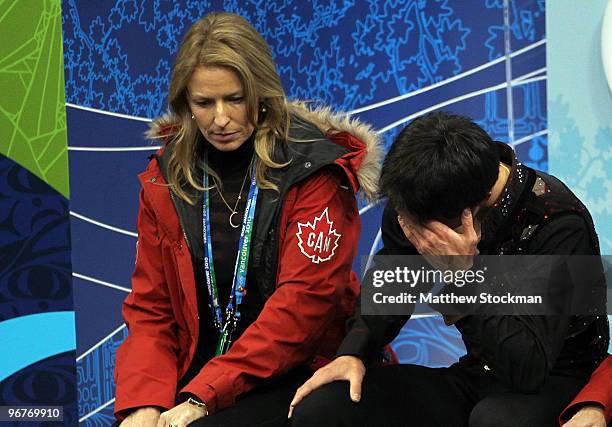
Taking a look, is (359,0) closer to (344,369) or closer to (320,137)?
(320,137)

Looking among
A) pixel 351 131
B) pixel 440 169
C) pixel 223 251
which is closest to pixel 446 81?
pixel 351 131

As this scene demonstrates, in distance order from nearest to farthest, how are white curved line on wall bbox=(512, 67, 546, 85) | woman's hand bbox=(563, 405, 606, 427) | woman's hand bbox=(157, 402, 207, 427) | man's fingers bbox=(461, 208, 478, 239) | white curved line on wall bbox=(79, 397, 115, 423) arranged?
1. woman's hand bbox=(563, 405, 606, 427)
2. man's fingers bbox=(461, 208, 478, 239)
3. woman's hand bbox=(157, 402, 207, 427)
4. white curved line on wall bbox=(512, 67, 546, 85)
5. white curved line on wall bbox=(79, 397, 115, 423)

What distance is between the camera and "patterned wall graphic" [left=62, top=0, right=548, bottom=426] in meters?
3.07

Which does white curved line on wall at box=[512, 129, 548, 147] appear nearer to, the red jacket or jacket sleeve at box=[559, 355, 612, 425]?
the red jacket

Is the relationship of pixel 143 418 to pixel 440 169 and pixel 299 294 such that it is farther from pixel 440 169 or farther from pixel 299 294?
pixel 440 169

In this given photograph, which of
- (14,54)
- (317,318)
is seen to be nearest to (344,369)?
(317,318)

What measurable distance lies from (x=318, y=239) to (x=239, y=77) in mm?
456

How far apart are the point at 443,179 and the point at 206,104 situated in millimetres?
737

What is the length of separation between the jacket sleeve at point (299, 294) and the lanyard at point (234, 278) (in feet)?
0.29

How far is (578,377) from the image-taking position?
7.24 feet

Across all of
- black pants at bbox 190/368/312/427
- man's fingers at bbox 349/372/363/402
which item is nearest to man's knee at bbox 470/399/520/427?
man's fingers at bbox 349/372/363/402

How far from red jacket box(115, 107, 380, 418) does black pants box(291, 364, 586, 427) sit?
225 mm

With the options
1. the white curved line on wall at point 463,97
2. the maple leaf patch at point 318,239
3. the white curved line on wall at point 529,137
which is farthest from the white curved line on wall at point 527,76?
the maple leaf patch at point 318,239

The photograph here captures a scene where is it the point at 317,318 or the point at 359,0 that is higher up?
the point at 359,0
